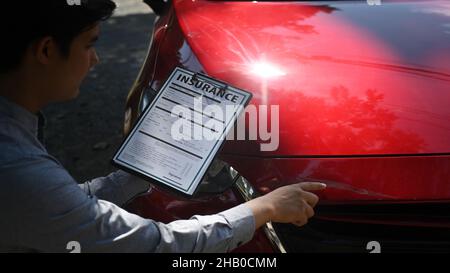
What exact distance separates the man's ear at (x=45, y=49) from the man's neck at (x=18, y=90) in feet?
0.23

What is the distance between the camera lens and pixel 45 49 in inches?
44.9

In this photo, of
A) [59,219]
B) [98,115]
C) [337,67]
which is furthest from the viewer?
[98,115]

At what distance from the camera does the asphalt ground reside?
124 inches

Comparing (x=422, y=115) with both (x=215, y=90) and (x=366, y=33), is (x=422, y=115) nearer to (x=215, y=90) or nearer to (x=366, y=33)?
(x=366, y=33)

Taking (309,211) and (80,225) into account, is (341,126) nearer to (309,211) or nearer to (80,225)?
(309,211)

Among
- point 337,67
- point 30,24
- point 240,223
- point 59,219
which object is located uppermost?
point 337,67

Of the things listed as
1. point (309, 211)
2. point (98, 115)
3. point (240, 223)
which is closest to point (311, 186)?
point (309, 211)

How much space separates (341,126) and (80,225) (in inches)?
31.8

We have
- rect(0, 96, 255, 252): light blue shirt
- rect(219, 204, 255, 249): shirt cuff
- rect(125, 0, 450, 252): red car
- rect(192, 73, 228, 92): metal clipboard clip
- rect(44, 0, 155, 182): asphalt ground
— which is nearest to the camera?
rect(0, 96, 255, 252): light blue shirt

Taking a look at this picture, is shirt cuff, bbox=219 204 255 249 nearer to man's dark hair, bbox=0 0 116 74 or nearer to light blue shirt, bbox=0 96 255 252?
light blue shirt, bbox=0 96 255 252

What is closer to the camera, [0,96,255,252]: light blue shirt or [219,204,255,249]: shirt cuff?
[0,96,255,252]: light blue shirt

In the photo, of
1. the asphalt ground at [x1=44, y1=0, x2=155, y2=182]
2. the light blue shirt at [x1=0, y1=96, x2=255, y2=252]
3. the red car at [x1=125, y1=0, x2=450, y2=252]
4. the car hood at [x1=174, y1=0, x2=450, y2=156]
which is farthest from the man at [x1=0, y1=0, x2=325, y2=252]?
the asphalt ground at [x1=44, y1=0, x2=155, y2=182]

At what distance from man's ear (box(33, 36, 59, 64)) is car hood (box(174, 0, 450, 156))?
23.1 inches
